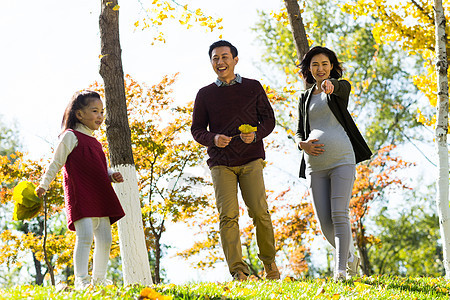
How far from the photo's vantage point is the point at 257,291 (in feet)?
12.6

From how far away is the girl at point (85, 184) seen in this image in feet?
14.0

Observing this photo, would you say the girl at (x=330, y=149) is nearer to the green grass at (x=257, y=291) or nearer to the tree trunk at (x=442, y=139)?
the green grass at (x=257, y=291)

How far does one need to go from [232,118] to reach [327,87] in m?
1.07

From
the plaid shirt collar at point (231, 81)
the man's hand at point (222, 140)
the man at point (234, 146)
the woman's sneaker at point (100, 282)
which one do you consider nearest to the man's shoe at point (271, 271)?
the man at point (234, 146)

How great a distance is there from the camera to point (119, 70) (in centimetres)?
694

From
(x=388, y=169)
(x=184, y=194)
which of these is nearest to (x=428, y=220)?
(x=388, y=169)

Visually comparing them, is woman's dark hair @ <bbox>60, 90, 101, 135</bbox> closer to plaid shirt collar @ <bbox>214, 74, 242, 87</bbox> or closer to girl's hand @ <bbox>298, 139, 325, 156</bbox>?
plaid shirt collar @ <bbox>214, 74, 242, 87</bbox>

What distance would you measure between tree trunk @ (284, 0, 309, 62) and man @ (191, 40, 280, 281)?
3141 millimetres

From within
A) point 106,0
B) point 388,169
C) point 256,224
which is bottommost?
point 256,224

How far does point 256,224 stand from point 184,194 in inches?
323

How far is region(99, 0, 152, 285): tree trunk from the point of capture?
21.0ft

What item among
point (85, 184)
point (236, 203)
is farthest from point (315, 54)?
point (85, 184)

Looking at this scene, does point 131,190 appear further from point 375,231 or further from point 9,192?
point 375,231

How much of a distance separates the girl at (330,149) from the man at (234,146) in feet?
1.60
